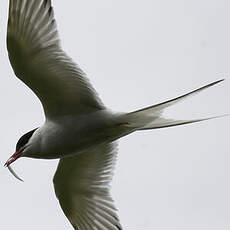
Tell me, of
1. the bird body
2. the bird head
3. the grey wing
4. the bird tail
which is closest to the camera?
the bird tail

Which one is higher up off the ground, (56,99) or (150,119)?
(56,99)

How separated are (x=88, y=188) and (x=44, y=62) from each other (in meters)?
2.03

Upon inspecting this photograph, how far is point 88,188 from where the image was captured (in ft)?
32.9

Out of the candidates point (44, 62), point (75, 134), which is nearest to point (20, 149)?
point (75, 134)

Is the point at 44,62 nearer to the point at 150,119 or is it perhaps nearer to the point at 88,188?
the point at 150,119

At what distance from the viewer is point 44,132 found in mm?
8828

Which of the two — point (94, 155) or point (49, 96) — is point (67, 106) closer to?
point (49, 96)

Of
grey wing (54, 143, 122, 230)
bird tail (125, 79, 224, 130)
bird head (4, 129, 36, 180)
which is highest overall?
bird tail (125, 79, 224, 130)

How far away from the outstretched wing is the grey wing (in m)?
1.09

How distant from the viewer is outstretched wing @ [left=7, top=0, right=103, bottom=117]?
8.35 m

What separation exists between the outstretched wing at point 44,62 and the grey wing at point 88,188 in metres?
1.09

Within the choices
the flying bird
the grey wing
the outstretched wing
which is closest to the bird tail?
the flying bird

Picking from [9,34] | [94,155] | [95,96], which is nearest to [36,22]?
[9,34]

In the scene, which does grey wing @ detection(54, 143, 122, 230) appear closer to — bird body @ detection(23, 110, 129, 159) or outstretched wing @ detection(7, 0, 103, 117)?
bird body @ detection(23, 110, 129, 159)
